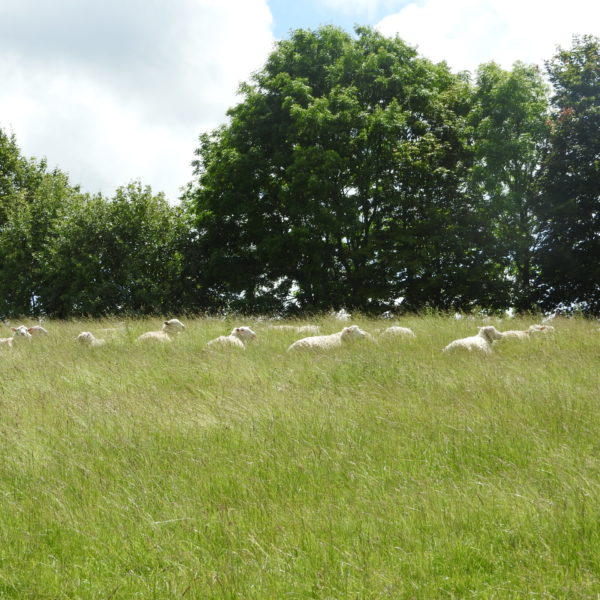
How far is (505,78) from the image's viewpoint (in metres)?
25.6

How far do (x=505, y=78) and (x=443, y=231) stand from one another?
663 centimetres

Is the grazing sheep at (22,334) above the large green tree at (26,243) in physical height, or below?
below

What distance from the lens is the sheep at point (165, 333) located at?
1341 cm

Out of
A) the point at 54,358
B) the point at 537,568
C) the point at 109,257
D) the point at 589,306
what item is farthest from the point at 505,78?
the point at 537,568

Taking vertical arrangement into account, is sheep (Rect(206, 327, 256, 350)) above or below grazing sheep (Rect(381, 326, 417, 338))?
below

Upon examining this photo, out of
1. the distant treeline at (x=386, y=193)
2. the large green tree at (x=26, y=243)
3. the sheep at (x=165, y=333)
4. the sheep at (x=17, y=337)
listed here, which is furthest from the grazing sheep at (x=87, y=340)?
the large green tree at (x=26, y=243)

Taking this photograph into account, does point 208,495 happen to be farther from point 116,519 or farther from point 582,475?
point 582,475

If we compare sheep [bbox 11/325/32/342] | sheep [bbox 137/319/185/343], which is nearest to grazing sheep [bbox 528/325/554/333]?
sheep [bbox 137/319/185/343]

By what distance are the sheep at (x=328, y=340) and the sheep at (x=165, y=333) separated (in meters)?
3.00

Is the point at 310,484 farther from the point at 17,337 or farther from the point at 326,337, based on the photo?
the point at 17,337

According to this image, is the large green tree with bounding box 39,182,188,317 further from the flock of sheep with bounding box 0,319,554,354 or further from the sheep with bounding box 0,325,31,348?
the flock of sheep with bounding box 0,319,554,354

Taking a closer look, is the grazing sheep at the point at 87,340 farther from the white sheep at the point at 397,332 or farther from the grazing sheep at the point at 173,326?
the white sheep at the point at 397,332

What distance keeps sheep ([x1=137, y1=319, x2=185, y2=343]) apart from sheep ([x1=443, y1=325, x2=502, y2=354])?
5.75m

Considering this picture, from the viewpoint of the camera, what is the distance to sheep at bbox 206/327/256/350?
1222 centimetres
